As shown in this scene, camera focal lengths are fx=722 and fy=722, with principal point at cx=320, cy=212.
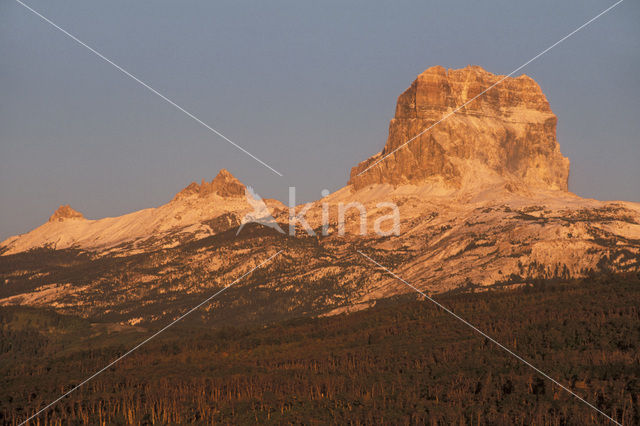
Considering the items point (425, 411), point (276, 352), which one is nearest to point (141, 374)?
point (276, 352)

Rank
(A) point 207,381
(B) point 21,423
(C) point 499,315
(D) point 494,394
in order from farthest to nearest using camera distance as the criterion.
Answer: (C) point 499,315
(A) point 207,381
(B) point 21,423
(D) point 494,394

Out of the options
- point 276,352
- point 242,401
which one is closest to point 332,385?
point 242,401

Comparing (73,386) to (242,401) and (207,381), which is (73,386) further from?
(242,401)

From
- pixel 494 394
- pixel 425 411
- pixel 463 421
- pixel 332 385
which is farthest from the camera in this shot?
pixel 332 385

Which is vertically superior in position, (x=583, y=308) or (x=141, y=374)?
(x=583, y=308)

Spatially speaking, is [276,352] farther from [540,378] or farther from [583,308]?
[540,378]

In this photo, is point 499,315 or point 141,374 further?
point 499,315
